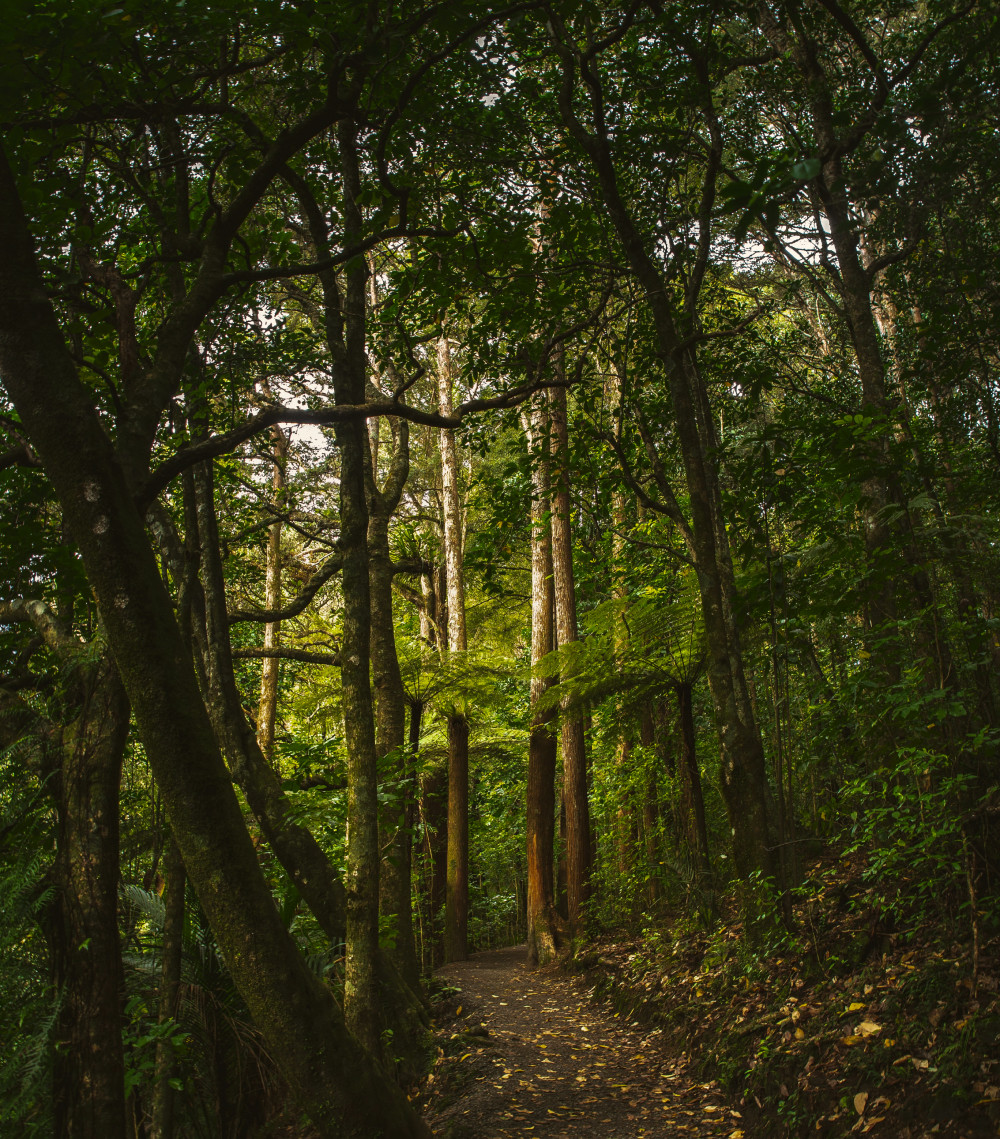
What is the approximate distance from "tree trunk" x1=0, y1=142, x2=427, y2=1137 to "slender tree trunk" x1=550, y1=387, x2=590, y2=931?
240 inches

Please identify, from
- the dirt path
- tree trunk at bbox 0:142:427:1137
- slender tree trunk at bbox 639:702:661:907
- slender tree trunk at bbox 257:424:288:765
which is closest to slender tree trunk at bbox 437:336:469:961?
slender tree trunk at bbox 639:702:661:907

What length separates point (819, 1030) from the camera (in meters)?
3.99

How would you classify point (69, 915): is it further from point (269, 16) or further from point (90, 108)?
point (269, 16)

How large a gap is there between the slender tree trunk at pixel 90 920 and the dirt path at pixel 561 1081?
6.63ft

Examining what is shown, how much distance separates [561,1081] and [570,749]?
5.23m

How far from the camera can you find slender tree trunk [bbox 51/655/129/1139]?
11.8 feet

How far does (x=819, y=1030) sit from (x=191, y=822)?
3362mm

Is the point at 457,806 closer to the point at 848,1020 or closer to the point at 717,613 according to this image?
the point at 717,613

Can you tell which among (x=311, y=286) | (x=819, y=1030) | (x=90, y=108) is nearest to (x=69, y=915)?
(x=819, y=1030)

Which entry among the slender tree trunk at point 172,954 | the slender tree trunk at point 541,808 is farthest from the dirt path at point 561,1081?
the slender tree trunk at point 541,808

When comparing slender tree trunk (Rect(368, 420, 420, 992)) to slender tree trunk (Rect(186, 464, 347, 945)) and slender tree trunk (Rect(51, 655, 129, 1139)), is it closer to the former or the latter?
slender tree trunk (Rect(186, 464, 347, 945))

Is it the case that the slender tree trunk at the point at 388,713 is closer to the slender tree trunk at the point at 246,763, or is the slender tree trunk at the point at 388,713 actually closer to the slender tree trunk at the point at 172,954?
the slender tree trunk at the point at 246,763

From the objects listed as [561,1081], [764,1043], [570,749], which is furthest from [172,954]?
[570,749]

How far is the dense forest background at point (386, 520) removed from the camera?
3.18 metres
